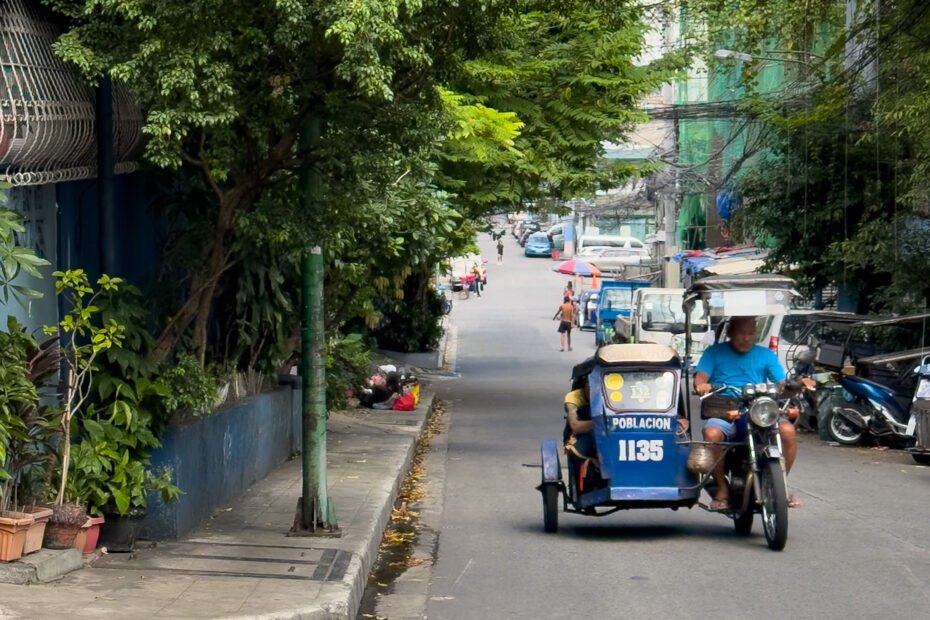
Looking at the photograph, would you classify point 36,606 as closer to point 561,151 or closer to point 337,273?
point 337,273

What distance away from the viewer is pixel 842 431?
19656mm

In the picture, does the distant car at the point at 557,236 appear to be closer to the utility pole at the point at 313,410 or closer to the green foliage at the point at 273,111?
the green foliage at the point at 273,111

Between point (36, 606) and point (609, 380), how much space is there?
16.4ft

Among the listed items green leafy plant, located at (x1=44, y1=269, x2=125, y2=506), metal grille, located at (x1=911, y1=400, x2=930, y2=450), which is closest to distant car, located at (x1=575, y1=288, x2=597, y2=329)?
metal grille, located at (x1=911, y1=400, x2=930, y2=450)

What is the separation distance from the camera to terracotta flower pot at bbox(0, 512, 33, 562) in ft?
25.2

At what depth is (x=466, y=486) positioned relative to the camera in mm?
Result: 14938

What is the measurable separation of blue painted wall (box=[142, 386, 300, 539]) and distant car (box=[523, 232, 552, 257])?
7874cm

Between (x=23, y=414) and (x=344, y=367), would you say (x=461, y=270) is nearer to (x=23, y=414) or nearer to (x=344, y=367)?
(x=344, y=367)

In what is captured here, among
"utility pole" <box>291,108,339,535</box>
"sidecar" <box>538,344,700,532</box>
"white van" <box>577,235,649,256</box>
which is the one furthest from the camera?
"white van" <box>577,235,649,256</box>

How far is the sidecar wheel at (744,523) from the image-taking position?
10.5 m

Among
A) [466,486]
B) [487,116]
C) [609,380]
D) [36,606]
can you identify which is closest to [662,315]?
[487,116]

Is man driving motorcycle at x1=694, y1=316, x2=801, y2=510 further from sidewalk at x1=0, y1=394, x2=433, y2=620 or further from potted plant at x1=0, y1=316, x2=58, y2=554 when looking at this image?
potted plant at x1=0, y1=316, x2=58, y2=554

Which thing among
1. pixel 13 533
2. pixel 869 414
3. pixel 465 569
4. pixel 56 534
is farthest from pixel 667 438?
pixel 869 414

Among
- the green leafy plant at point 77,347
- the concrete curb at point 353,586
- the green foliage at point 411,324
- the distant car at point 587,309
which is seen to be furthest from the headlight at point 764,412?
the distant car at point 587,309
